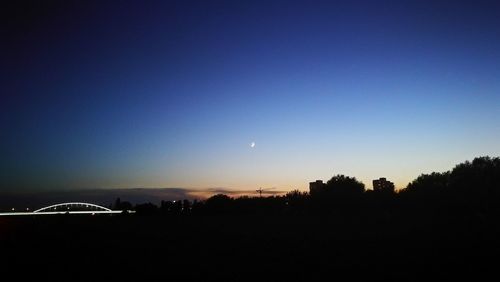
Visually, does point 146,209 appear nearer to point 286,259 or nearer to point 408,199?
point 408,199

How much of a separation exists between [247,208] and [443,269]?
291 feet

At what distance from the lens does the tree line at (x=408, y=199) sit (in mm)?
65938

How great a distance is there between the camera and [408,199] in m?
74.2

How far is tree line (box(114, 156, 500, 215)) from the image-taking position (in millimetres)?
65938

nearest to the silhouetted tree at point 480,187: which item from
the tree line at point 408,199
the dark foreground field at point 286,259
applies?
the tree line at point 408,199

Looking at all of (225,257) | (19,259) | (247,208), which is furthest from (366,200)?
(19,259)

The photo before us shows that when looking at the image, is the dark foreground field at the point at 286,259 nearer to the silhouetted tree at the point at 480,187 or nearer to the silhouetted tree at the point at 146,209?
the silhouetted tree at the point at 480,187

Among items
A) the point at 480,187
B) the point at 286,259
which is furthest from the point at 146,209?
the point at 286,259

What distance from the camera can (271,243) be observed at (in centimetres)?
3709

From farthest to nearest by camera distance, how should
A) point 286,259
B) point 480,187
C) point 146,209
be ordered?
point 146,209 → point 480,187 → point 286,259

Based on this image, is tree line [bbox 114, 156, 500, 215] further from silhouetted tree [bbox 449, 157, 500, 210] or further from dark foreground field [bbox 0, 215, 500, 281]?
dark foreground field [bbox 0, 215, 500, 281]

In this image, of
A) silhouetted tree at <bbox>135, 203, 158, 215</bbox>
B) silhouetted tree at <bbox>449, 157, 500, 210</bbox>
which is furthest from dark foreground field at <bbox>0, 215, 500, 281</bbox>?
silhouetted tree at <bbox>135, 203, 158, 215</bbox>

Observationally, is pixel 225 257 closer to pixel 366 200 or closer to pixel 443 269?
pixel 443 269

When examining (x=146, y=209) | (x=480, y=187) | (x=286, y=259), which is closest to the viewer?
(x=286, y=259)
